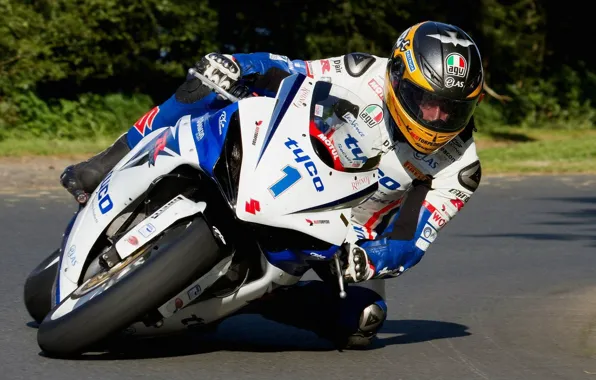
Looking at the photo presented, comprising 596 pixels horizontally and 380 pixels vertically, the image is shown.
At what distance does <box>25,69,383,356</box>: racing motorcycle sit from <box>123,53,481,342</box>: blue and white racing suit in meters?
0.39

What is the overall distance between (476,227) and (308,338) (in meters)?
5.26

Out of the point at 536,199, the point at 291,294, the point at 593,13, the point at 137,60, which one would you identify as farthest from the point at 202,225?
the point at 593,13

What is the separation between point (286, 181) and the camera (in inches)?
201

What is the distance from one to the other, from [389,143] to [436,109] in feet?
1.33

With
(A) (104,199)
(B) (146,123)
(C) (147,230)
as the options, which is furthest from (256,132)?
(B) (146,123)

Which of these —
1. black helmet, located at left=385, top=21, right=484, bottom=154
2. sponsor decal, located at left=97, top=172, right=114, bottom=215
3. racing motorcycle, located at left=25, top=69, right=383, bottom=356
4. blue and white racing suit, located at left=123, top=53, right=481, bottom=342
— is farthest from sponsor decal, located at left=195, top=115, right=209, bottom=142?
black helmet, located at left=385, top=21, right=484, bottom=154

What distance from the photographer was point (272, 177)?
5105mm

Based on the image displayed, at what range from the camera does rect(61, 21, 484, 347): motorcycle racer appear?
5.86 metres

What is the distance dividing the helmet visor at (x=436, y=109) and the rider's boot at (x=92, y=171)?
139cm

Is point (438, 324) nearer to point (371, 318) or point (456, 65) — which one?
point (371, 318)

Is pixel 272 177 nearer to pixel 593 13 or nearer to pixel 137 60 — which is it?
pixel 137 60

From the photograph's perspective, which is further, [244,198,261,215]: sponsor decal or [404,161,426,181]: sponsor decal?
[404,161,426,181]: sponsor decal

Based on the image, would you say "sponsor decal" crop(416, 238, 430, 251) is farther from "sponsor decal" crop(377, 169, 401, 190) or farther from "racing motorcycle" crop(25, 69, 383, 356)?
"racing motorcycle" crop(25, 69, 383, 356)

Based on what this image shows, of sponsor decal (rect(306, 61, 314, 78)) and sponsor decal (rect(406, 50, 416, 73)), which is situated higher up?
sponsor decal (rect(406, 50, 416, 73))
